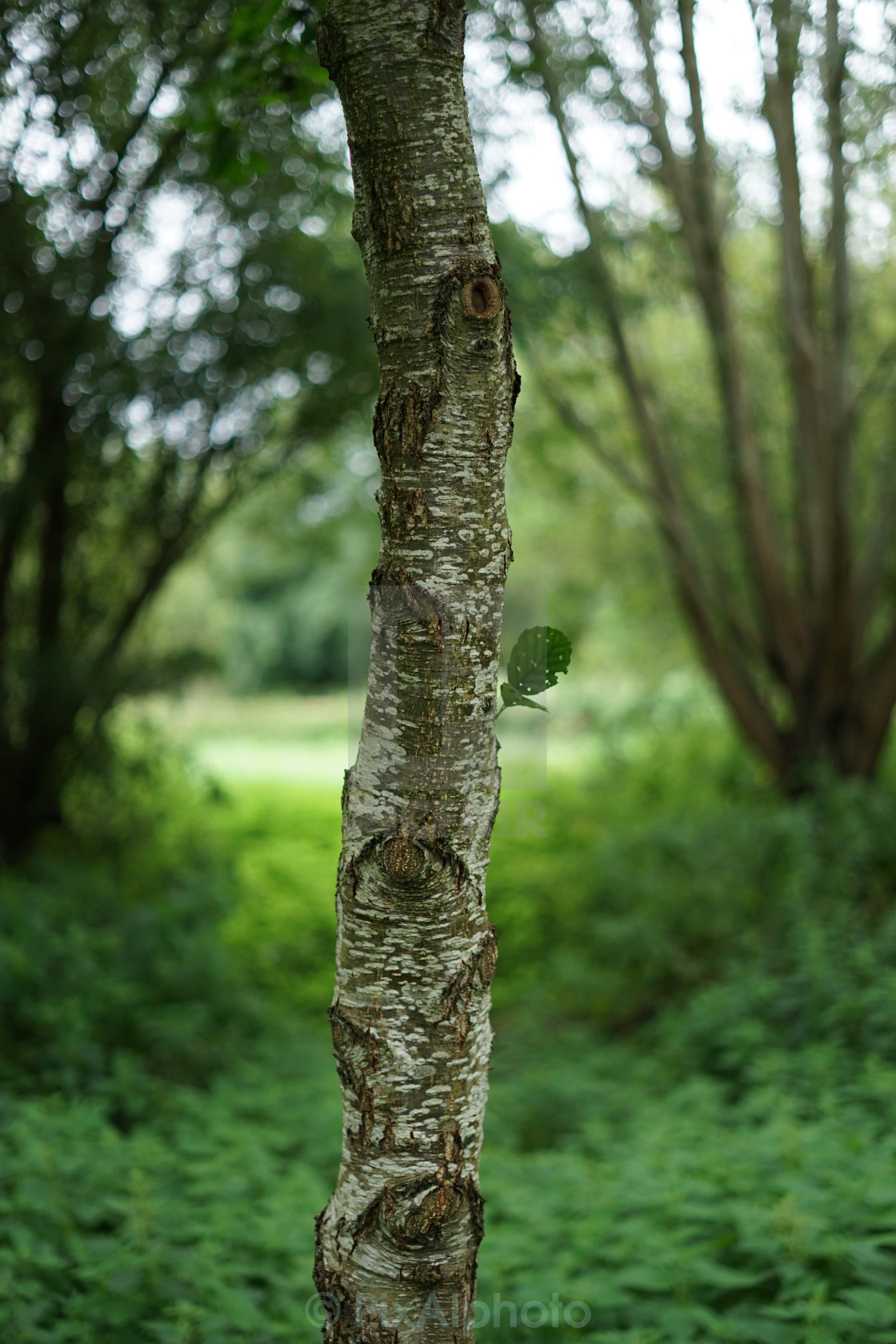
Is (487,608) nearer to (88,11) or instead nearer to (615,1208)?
(615,1208)

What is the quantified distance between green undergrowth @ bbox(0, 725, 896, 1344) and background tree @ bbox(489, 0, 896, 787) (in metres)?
0.85

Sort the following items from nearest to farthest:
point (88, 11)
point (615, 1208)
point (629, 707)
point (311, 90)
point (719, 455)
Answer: point (311, 90) → point (615, 1208) → point (88, 11) → point (719, 455) → point (629, 707)

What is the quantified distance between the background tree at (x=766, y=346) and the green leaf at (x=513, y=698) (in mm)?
4241

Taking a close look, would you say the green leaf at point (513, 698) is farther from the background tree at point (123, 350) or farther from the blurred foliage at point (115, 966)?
the background tree at point (123, 350)

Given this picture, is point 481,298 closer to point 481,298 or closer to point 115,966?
point 481,298

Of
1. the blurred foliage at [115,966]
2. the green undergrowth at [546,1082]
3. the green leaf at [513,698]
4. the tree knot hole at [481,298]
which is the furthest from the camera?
the blurred foliage at [115,966]

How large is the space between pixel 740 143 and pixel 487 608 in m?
5.65

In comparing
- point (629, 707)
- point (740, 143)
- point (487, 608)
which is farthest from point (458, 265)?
point (629, 707)

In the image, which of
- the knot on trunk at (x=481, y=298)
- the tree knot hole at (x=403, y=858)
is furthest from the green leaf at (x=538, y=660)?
the knot on trunk at (x=481, y=298)

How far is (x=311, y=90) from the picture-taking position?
2.15 metres

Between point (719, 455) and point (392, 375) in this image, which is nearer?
point (392, 375)

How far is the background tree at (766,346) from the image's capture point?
5004mm

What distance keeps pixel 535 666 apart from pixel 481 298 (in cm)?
53

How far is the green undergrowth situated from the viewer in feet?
7.15
